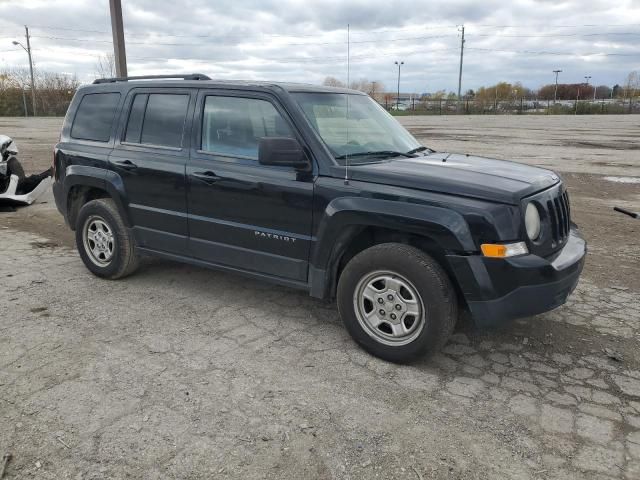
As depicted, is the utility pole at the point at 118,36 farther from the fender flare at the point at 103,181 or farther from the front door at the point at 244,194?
the front door at the point at 244,194

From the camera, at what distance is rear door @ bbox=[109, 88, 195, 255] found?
4.51m

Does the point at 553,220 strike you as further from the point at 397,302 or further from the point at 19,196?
the point at 19,196

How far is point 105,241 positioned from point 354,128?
266 cm

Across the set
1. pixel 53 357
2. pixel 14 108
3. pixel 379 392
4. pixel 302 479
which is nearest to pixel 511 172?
pixel 379 392

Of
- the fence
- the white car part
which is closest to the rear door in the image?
the white car part

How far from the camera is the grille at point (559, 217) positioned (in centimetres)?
357

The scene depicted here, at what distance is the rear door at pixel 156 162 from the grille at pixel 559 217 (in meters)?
2.80

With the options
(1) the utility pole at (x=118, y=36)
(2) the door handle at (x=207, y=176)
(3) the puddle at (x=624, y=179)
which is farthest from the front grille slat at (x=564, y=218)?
(1) the utility pole at (x=118, y=36)

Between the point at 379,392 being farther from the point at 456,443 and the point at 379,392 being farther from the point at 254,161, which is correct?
the point at 254,161

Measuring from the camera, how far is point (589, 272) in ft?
18.0

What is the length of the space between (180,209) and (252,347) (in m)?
1.40

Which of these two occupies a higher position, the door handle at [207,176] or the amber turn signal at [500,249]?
the door handle at [207,176]

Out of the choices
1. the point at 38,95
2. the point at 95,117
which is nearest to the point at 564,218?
the point at 95,117

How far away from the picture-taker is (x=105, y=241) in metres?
5.20
